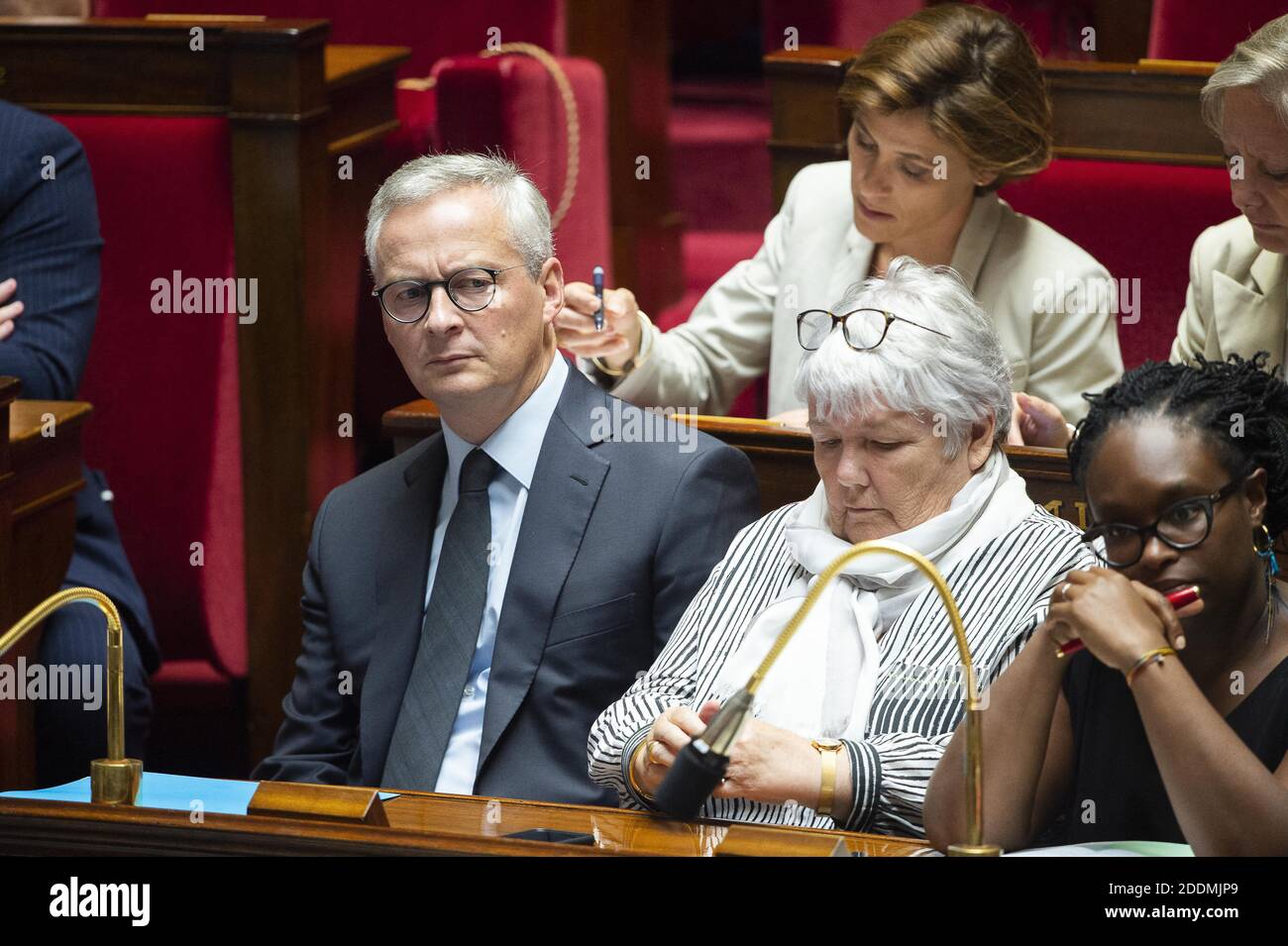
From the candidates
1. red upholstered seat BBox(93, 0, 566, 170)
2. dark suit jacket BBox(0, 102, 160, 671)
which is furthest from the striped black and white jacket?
red upholstered seat BBox(93, 0, 566, 170)

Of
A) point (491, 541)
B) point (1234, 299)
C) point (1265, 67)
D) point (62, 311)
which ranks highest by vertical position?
point (1265, 67)

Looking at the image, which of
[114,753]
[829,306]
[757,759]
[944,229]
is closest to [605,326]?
[829,306]

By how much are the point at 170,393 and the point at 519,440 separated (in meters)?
1.07

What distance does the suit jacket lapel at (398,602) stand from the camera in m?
1.88

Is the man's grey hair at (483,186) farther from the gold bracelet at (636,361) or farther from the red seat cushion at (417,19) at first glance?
the red seat cushion at (417,19)

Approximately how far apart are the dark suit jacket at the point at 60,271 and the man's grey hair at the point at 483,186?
73 cm

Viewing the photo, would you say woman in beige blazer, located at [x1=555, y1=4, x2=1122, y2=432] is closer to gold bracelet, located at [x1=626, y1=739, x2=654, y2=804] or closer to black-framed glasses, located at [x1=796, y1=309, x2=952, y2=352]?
black-framed glasses, located at [x1=796, y1=309, x2=952, y2=352]

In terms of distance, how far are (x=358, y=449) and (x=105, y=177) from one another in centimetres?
57

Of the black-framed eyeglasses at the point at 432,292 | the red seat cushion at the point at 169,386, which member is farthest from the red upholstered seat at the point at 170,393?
the black-framed eyeglasses at the point at 432,292

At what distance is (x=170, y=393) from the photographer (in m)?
2.83

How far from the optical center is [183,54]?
2732mm

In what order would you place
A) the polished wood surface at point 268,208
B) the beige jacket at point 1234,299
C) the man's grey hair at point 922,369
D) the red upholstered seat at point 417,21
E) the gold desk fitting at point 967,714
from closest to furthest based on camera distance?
the gold desk fitting at point 967,714
the man's grey hair at point 922,369
the beige jacket at point 1234,299
the polished wood surface at point 268,208
the red upholstered seat at point 417,21

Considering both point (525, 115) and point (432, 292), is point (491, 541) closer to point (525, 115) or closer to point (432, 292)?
point (432, 292)
